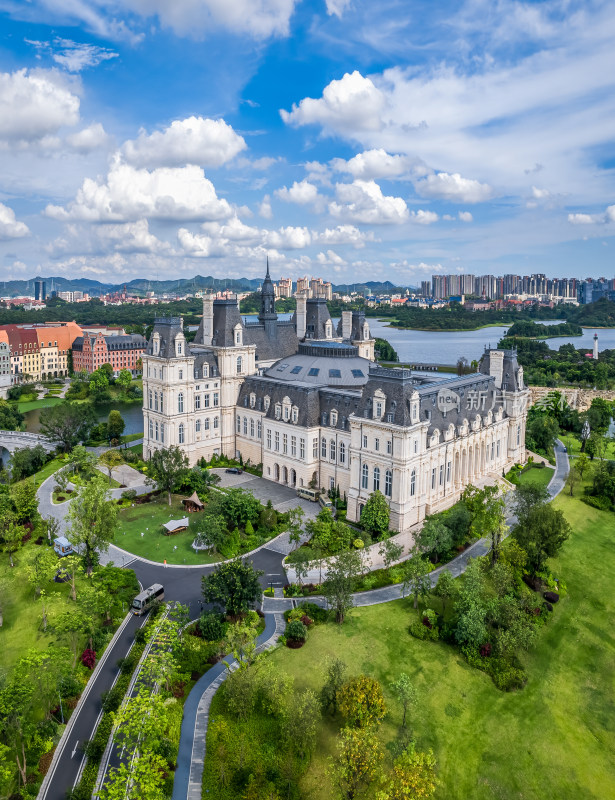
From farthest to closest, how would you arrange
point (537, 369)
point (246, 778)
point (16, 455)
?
point (537, 369), point (16, 455), point (246, 778)

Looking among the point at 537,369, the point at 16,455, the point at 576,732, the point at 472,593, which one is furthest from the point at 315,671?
the point at 537,369

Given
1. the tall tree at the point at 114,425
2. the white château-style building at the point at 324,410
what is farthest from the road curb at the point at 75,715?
the tall tree at the point at 114,425

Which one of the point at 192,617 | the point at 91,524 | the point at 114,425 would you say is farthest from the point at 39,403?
the point at 192,617

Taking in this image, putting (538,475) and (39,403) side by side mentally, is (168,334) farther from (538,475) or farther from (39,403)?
(39,403)

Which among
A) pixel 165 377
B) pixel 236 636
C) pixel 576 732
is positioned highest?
pixel 165 377

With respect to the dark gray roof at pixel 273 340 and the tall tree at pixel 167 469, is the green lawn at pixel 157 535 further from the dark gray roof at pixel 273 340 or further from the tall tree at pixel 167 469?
the dark gray roof at pixel 273 340

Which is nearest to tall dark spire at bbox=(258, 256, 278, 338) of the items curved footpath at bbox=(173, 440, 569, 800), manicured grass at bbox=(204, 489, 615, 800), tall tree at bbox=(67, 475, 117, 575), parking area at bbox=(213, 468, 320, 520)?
parking area at bbox=(213, 468, 320, 520)

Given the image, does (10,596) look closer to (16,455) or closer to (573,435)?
(16,455)
